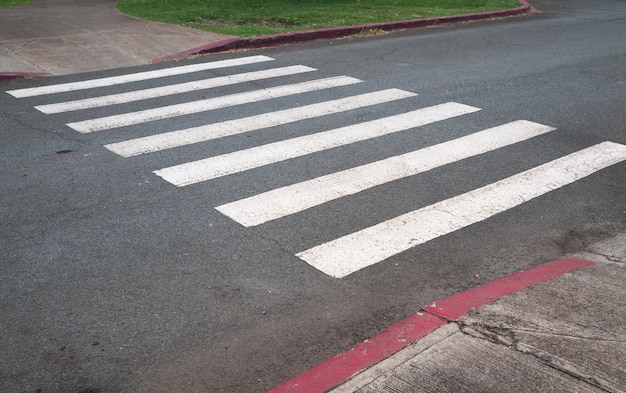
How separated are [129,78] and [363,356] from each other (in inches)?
335

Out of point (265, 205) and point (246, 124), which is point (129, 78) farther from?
point (265, 205)

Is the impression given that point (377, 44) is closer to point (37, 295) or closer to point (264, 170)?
point (264, 170)

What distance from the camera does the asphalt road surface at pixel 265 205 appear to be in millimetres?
4867

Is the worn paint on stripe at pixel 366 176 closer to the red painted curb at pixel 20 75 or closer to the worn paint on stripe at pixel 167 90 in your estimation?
the worn paint on stripe at pixel 167 90

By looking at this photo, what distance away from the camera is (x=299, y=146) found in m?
8.58

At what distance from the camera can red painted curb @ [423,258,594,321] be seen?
5.12 meters

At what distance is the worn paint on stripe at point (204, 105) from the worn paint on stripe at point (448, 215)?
4.18 meters

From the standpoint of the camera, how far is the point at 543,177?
307 inches

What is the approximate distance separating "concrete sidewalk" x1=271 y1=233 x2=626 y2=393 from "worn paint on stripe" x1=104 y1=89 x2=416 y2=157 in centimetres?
440

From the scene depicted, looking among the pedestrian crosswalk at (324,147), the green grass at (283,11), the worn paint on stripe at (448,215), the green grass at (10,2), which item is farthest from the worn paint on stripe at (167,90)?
the green grass at (10,2)

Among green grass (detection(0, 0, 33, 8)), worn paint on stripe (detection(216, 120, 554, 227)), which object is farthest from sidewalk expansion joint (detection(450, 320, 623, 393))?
green grass (detection(0, 0, 33, 8))

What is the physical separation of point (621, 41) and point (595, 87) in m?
4.99

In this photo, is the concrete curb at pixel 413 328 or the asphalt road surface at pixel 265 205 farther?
the asphalt road surface at pixel 265 205

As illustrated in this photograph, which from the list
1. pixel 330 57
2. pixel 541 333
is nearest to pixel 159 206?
pixel 541 333
